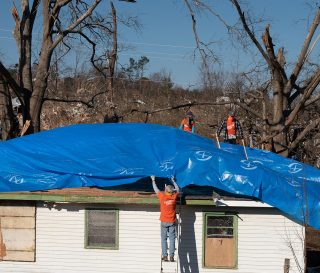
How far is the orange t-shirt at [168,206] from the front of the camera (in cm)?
1295

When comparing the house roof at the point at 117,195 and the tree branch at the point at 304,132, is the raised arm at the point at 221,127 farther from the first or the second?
the house roof at the point at 117,195

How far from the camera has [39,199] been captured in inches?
550

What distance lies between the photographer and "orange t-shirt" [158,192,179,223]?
12945 mm

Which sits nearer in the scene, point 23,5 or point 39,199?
point 39,199

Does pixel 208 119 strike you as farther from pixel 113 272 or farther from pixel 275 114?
pixel 113 272

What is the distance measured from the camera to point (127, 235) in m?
14.2

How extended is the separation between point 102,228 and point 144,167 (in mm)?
1668

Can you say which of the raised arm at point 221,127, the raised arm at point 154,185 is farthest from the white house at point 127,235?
the raised arm at point 221,127

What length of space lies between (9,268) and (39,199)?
1845 millimetres

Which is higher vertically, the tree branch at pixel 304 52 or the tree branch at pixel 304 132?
the tree branch at pixel 304 52

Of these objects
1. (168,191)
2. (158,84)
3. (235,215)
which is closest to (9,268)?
(168,191)

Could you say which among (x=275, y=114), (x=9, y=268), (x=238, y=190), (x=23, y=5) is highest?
(x=23, y=5)

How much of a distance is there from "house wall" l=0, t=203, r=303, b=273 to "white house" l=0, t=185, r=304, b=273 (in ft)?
0.07

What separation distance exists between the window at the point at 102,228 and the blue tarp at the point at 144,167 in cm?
67
